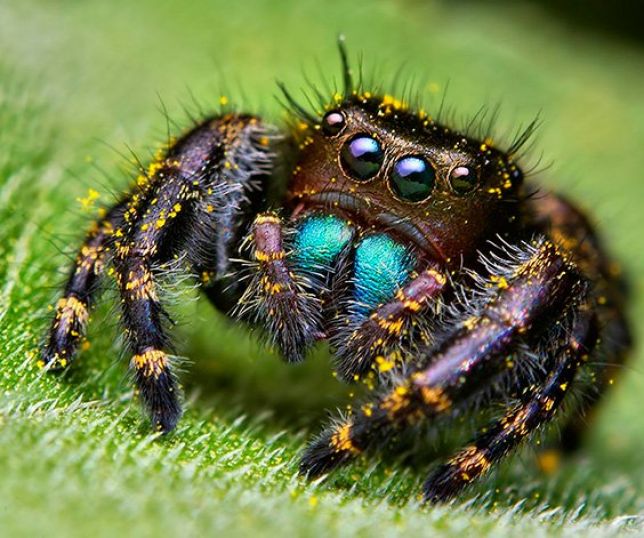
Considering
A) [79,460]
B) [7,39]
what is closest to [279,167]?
[79,460]

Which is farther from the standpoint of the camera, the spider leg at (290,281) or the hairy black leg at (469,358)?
the spider leg at (290,281)

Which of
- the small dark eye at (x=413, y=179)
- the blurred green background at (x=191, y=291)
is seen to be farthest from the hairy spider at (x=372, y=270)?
the blurred green background at (x=191, y=291)

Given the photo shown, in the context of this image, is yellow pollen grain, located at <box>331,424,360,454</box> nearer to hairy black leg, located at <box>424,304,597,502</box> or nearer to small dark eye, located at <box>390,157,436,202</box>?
hairy black leg, located at <box>424,304,597,502</box>

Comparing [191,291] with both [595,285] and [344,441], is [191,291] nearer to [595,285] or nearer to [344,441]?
[344,441]

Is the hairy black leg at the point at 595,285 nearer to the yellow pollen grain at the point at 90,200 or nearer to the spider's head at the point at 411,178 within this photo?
the spider's head at the point at 411,178

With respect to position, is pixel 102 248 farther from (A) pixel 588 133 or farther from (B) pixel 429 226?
(A) pixel 588 133

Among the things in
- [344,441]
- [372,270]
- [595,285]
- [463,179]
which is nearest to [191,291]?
[372,270]
